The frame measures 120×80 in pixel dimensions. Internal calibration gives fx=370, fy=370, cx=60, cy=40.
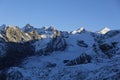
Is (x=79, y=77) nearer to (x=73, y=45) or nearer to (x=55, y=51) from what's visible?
(x=55, y=51)

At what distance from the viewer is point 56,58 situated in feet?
470

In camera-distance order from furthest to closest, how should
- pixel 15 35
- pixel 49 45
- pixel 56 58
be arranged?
pixel 15 35 → pixel 49 45 → pixel 56 58

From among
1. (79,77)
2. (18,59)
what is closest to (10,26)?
(18,59)

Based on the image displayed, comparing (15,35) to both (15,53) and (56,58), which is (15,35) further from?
(56,58)

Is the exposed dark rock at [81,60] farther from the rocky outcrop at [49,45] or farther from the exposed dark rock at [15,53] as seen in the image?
the rocky outcrop at [49,45]

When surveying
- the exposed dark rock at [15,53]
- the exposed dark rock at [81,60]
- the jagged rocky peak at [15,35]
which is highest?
the jagged rocky peak at [15,35]

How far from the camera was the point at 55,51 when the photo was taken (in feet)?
512

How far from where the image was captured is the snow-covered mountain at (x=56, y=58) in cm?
7250

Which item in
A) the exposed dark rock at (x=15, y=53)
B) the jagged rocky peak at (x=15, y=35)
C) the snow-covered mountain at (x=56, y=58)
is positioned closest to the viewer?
the snow-covered mountain at (x=56, y=58)

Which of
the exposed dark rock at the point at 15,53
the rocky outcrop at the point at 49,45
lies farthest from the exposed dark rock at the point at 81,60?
the rocky outcrop at the point at 49,45

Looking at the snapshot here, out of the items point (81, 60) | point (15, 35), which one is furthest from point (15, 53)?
point (81, 60)

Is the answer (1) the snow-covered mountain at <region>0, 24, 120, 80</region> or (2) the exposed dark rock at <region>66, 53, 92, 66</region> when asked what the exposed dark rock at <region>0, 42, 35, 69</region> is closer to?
(1) the snow-covered mountain at <region>0, 24, 120, 80</region>

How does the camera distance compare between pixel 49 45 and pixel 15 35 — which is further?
pixel 15 35

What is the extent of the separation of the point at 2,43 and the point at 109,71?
83882 millimetres
